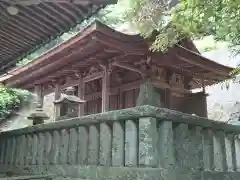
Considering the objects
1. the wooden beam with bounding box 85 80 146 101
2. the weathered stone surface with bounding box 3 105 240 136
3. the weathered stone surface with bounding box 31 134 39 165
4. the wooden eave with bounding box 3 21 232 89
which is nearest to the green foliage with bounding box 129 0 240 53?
the weathered stone surface with bounding box 3 105 240 136

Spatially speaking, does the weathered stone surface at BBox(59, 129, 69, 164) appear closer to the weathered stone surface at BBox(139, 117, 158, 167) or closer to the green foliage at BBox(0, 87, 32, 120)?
the weathered stone surface at BBox(139, 117, 158, 167)

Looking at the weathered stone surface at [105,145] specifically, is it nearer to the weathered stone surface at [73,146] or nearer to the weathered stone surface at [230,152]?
the weathered stone surface at [73,146]

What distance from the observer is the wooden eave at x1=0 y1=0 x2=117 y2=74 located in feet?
13.2

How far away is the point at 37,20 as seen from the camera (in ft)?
14.8

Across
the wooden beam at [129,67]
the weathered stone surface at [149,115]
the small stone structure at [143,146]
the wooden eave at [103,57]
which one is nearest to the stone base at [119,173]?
the small stone structure at [143,146]

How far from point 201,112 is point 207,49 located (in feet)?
49.3

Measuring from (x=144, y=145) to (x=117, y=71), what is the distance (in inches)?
279

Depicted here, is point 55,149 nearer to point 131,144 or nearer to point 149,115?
point 131,144

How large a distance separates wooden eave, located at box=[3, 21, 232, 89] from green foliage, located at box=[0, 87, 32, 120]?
418 cm

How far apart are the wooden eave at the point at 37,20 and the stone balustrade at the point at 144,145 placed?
1.58m

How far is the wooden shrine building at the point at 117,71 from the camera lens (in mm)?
7383

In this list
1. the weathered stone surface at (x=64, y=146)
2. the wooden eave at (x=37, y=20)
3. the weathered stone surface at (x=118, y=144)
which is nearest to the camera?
the weathered stone surface at (x=118, y=144)

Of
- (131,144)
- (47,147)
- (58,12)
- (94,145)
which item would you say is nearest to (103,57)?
(58,12)

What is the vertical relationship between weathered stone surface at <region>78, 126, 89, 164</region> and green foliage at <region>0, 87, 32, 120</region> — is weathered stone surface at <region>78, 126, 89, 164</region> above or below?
below
